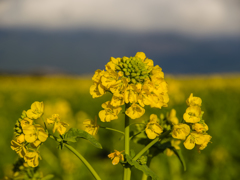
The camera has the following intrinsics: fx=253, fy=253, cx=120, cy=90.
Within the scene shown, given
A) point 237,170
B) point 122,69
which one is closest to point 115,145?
point 237,170

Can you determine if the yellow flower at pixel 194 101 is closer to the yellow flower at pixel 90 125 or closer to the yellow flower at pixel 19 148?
the yellow flower at pixel 90 125

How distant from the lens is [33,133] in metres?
1.34

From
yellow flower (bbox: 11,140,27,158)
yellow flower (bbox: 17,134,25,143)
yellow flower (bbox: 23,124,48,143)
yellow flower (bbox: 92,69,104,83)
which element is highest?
yellow flower (bbox: 92,69,104,83)

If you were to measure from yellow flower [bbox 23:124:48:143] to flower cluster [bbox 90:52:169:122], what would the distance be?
1.08ft

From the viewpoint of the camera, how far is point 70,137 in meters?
1.35

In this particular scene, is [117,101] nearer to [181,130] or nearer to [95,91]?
[95,91]

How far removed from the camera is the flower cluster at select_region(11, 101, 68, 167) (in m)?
1.34

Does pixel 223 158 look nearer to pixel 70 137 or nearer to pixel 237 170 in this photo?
pixel 237 170

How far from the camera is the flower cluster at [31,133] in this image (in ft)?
4.41

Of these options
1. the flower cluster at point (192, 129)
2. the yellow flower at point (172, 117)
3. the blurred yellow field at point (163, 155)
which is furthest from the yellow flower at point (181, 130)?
the blurred yellow field at point (163, 155)

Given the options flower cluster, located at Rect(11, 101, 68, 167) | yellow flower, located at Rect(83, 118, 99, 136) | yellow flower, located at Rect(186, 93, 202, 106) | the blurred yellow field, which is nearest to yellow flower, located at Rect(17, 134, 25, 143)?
flower cluster, located at Rect(11, 101, 68, 167)

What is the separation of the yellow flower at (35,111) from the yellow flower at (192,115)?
831 millimetres

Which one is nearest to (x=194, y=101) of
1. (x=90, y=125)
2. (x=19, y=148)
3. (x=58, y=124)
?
(x=90, y=125)

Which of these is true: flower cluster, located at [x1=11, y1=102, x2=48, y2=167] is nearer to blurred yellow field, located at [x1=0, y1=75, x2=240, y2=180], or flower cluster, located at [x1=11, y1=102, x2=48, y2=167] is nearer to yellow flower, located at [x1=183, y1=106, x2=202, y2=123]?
yellow flower, located at [x1=183, y1=106, x2=202, y2=123]
